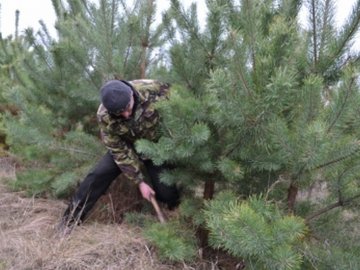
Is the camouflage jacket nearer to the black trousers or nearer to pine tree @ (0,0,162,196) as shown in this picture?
the black trousers

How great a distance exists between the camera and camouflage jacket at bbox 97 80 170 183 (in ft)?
9.36

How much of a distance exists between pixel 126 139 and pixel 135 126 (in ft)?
0.75

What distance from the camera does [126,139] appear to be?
3.11 m

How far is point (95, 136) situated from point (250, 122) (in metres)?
1.83

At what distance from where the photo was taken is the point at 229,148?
7.83ft

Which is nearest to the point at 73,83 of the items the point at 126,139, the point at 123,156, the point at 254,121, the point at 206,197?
the point at 126,139

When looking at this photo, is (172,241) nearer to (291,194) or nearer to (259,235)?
(291,194)

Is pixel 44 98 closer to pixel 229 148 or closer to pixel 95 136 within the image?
pixel 95 136

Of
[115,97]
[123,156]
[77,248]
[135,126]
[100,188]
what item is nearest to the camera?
[115,97]

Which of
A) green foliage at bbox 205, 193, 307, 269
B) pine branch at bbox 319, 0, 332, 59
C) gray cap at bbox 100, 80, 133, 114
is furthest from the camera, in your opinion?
gray cap at bbox 100, 80, 133, 114

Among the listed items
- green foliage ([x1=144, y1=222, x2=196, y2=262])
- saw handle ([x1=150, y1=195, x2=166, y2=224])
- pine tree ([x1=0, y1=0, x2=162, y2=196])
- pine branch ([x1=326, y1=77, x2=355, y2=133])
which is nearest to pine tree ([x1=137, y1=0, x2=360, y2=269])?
pine branch ([x1=326, y1=77, x2=355, y2=133])

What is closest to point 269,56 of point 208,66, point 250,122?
point 250,122

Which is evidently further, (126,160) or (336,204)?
(126,160)

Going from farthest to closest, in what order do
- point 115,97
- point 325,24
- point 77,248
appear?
point 77,248
point 115,97
point 325,24
